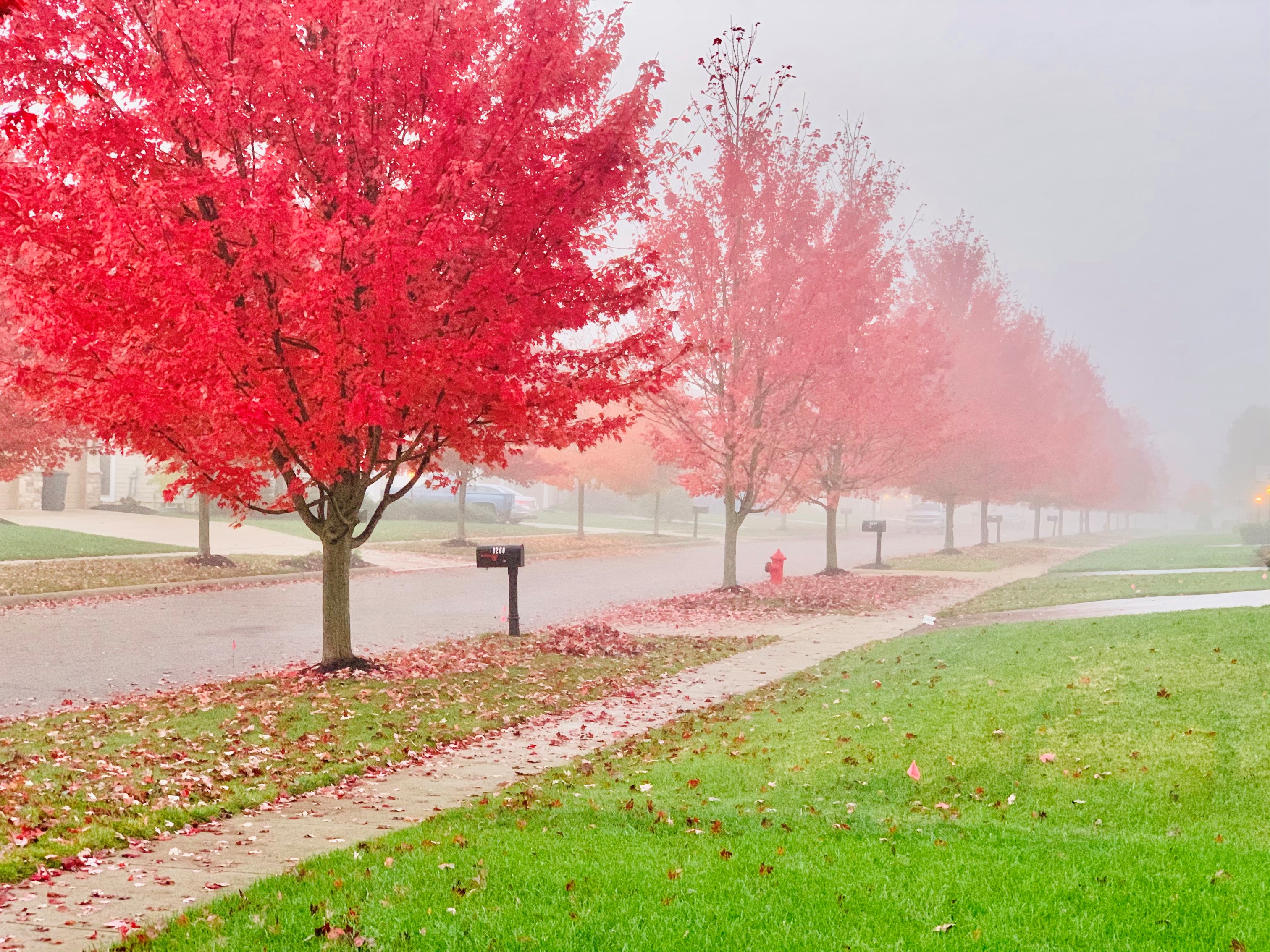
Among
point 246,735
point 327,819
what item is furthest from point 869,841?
point 246,735

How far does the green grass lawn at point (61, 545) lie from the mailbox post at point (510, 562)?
13309mm

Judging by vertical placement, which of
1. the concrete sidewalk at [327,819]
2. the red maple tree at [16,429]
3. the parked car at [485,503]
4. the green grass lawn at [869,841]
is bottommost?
the concrete sidewalk at [327,819]

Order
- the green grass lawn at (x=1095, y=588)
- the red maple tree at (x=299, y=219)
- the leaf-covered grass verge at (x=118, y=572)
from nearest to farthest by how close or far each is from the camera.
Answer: the red maple tree at (x=299, y=219) → the leaf-covered grass verge at (x=118, y=572) → the green grass lawn at (x=1095, y=588)

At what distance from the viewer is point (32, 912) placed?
16.2 ft

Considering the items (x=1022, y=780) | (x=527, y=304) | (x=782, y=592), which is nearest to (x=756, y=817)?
(x=1022, y=780)

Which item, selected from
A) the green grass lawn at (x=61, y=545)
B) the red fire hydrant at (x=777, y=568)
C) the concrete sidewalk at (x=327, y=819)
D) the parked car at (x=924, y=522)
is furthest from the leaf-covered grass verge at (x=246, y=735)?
the parked car at (x=924, y=522)

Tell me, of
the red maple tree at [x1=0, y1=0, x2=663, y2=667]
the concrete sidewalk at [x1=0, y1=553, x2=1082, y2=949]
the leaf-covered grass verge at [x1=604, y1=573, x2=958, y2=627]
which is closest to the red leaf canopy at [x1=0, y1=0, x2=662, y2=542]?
the red maple tree at [x1=0, y1=0, x2=663, y2=667]

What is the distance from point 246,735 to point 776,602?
43.5ft

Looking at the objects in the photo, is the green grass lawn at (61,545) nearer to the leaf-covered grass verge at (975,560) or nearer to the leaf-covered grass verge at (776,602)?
the leaf-covered grass verge at (776,602)

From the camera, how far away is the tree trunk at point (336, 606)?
37.9ft

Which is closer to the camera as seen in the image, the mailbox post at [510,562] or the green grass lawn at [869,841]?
the green grass lawn at [869,841]

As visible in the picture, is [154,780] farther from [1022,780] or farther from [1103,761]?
[1103,761]

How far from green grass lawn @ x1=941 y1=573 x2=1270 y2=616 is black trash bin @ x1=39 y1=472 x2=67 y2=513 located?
33284mm

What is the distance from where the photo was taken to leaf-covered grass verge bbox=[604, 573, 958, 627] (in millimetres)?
18688
